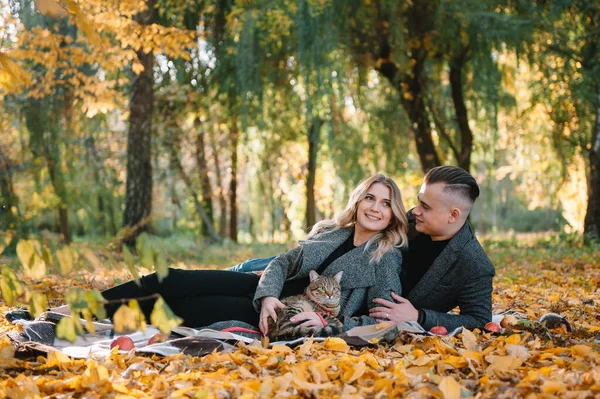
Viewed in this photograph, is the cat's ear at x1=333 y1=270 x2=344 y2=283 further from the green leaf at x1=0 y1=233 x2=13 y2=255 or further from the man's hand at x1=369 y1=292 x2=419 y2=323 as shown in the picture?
the green leaf at x1=0 y1=233 x2=13 y2=255

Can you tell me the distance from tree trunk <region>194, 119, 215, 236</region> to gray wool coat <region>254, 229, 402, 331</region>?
11367 mm

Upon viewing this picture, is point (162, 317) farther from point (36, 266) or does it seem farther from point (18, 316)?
point (18, 316)

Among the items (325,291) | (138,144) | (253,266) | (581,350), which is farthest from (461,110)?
(581,350)

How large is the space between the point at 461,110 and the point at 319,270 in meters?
8.58

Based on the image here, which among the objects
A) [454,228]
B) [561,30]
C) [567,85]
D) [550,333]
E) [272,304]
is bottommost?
[550,333]

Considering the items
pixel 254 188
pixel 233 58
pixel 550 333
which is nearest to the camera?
pixel 550 333

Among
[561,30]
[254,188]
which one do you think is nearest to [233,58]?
[561,30]

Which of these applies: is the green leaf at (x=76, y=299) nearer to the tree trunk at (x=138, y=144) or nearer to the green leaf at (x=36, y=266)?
the green leaf at (x=36, y=266)

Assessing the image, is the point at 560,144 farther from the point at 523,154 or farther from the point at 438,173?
the point at 438,173

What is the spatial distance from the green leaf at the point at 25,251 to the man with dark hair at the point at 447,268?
1.86 meters

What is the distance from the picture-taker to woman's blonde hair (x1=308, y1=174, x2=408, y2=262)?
3.58 m

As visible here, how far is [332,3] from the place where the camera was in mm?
9797

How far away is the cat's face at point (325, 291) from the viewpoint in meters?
3.41

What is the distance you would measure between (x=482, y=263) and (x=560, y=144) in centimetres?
872
